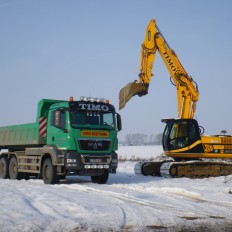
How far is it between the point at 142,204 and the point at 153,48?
13.0 metres

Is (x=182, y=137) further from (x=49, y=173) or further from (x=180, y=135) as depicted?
(x=49, y=173)

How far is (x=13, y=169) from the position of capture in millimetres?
18859

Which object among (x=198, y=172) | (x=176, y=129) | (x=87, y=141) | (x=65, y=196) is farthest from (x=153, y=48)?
(x=65, y=196)

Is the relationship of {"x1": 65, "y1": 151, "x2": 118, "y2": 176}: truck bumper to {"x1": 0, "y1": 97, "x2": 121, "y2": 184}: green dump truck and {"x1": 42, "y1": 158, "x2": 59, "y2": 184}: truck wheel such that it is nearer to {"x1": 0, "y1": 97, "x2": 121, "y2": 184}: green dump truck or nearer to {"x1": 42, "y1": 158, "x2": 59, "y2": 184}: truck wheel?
{"x1": 0, "y1": 97, "x2": 121, "y2": 184}: green dump truck

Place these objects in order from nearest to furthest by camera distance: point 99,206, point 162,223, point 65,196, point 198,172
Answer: point 162,223
point 99,206
point 65,196
point 198,172

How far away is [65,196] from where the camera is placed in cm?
1105

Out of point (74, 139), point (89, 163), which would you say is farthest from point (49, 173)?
point (74, 139)

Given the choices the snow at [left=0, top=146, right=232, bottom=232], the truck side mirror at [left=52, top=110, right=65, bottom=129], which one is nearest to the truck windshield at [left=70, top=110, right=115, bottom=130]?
the truck side mirror at [left=52, top=110, right=65, bottom=129]

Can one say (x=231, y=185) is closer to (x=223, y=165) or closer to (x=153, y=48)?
(x=223, y=165)

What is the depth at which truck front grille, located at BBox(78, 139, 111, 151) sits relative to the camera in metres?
14.9

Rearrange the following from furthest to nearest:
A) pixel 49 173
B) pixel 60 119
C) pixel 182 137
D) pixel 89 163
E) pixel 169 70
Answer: pixel 169 70 → pixel 182 137 → pixel 49 173 → pixel 60 119 → pixel 89 163

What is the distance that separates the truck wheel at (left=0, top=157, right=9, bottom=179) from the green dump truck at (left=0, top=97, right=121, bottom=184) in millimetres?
2526

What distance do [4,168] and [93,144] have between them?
652 centimetres

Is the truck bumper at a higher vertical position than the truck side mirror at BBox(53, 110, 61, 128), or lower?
lower
